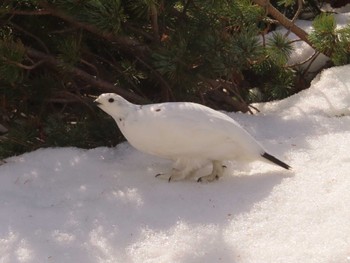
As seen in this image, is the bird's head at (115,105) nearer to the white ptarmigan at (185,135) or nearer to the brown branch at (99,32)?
the white ptarmigan at (185,135)

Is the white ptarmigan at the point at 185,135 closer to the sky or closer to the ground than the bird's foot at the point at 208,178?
closer to the sky

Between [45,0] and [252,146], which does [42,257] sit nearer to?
[252,146]

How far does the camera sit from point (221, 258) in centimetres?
177

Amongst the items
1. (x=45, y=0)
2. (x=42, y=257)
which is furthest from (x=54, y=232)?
(x=45, y=0)

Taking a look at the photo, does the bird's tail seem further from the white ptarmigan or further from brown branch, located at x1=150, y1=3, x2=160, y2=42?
brown branch, located at x1=150, y1=3, x2=160, y2=42

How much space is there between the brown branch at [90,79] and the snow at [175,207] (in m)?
0.24

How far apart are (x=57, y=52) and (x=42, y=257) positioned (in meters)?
1.11

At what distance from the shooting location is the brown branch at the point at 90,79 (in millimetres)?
2584

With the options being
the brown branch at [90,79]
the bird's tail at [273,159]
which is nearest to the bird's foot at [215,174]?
the bird's tail at [273,159]

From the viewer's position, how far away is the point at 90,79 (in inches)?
104

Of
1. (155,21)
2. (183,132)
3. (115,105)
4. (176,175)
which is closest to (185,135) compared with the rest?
(183,132)

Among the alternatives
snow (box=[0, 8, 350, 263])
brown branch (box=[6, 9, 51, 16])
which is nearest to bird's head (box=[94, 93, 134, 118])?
snow (box=[0, 8, 350, 263])

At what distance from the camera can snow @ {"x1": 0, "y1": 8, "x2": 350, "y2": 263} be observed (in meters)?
1.81

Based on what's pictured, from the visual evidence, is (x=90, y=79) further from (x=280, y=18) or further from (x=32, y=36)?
(x=280, y=18)
